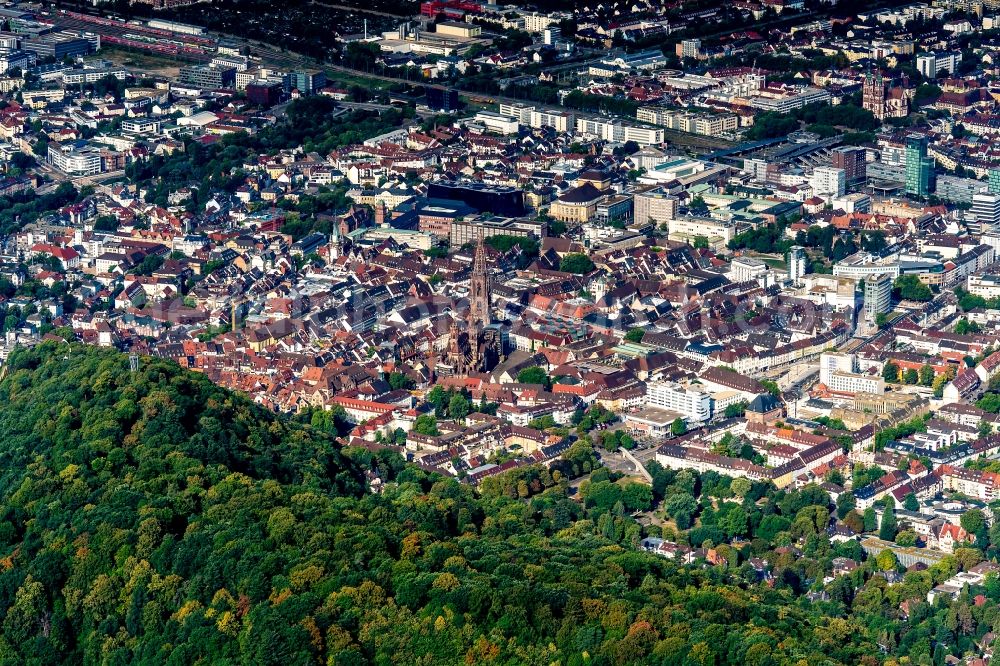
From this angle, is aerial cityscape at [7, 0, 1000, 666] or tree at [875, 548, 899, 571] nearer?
aerial cityscape at [7, 0, 1000, 666]

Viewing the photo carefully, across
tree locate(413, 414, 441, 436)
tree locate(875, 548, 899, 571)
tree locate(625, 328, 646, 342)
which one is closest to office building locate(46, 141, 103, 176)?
tree locate(625, 328, 646, 342)

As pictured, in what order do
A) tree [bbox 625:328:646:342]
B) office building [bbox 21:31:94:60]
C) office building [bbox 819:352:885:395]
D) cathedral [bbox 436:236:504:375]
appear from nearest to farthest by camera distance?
office building [bbox 819:352:885:395], cathedral [bbox 436:236:504:375], tree [bbox 625:328:646:342], office building [bbox 21:31:94:60]

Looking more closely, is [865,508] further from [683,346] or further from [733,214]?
[733,214]

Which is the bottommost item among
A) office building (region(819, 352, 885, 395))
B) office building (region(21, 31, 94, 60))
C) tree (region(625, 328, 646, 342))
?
office building (region(21, 31, 94, 60))

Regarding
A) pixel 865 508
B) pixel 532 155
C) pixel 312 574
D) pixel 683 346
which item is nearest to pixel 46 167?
pixel 532 155

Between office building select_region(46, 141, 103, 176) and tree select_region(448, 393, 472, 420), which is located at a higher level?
tree select_region(448, 393, 472, 420)

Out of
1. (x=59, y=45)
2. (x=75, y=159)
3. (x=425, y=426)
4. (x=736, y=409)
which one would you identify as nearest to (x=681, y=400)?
(x=736, y=409)

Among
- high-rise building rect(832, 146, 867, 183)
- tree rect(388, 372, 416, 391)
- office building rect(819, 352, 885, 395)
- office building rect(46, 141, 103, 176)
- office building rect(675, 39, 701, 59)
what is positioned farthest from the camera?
office building rect(675, 39, 701, 59)

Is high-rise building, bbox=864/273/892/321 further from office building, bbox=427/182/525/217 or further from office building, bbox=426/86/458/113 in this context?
office building, bbox=426/86/458/113

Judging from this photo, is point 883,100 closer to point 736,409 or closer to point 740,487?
point 736,409
